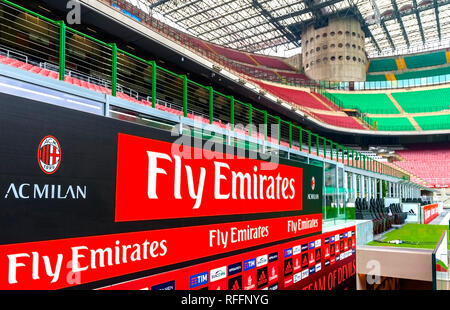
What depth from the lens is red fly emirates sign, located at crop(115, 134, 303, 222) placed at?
9.65 ft

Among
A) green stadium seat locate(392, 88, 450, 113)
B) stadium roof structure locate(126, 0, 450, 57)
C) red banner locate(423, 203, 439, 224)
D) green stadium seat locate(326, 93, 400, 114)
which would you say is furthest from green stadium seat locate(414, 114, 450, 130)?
red banner locate(423, 203, 439, 224)

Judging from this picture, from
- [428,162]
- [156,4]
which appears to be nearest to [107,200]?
[156,4]

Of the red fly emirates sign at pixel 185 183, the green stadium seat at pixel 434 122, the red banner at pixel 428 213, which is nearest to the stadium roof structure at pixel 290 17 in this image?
the green stadium seat at pixel 434 122

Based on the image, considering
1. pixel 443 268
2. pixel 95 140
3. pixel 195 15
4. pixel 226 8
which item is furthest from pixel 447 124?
pixel 95 140

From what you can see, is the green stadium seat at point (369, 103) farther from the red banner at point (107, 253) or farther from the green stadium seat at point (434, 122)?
the red banner at point (107, 253)

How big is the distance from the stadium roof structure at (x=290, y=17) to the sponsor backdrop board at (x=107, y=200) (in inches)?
1426

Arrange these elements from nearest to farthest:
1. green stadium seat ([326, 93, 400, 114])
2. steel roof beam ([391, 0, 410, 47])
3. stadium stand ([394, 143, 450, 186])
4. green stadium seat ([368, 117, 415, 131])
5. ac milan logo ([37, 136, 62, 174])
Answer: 1. ac milan logo ([37, 136, 62, 174])
2. stadium stand ([394, 143, 450, 186])
3. steel roof beam ([391, 0, 410, 47])
4. green stadium seat ([368, 117, 415, 131])
5. green stadium seat ([326, 93, 400, 114])

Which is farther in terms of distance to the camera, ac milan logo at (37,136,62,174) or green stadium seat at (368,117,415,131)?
green stadium seat at (368,117,415,131)

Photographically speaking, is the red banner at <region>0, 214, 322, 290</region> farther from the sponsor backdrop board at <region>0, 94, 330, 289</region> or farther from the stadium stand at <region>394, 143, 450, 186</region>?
the stadium stand at <region>394, 143, 450, 186</region>

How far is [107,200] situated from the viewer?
9.00 ft

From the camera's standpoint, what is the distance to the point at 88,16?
15.5 metres

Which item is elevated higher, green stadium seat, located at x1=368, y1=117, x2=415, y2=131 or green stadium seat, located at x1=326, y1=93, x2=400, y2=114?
green stadium seat, located at x1=326, y1=93, x2=400, y2=114

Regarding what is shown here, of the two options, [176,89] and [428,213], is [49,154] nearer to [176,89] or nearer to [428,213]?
[176,89]

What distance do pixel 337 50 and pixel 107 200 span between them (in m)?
46.0
